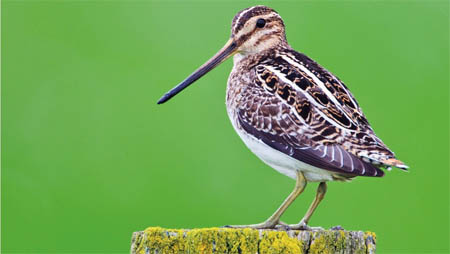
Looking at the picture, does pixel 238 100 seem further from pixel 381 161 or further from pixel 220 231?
pixel 220 231

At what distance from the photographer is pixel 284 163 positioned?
5934 millimetres

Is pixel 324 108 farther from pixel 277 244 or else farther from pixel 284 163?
pixel 277 244

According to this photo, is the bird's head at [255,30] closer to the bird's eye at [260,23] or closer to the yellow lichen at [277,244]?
the bird's eye at [260,23]

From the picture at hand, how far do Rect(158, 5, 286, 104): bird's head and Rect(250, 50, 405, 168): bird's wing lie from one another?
0.59 meters

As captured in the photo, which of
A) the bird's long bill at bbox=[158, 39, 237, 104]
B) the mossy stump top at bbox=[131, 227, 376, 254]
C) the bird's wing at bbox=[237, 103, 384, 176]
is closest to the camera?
the mossy stump top at bbox=[131, 227, 376, 254]

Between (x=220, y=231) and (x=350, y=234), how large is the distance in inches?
31.8

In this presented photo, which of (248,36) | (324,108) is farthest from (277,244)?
(248,36)

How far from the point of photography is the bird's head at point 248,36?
22.6 ft

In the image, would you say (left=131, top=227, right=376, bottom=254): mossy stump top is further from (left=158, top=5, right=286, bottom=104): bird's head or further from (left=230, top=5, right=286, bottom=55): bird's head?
(left=230, top=5, right=286, bottom=55): bird's head

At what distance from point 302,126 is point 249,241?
161 cm

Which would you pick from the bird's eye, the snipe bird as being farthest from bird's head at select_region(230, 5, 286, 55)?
the snipe bird

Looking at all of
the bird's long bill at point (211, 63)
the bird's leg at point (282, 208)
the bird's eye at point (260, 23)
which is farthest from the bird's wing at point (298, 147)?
the bird's eye at point (260, 23)

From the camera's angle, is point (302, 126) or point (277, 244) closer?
point (277, 244)

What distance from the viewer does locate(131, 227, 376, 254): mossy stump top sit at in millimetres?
4469
